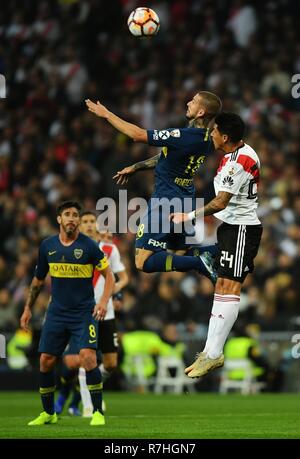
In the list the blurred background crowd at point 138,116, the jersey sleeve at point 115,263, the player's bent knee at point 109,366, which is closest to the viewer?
the player's bent knee at point 109,366

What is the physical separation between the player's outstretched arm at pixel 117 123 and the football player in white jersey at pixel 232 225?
712mm

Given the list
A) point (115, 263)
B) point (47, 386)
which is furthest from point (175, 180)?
point (115, 263)

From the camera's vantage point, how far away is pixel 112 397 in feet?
61.4

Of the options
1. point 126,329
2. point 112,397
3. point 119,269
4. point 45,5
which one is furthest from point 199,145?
point 45,5

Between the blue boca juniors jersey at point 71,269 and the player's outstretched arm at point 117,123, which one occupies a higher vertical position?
the player's outstretched arm at point 117,123

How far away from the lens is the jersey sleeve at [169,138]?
38.6 ft

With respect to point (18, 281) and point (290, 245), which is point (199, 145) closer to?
point (290, 245)

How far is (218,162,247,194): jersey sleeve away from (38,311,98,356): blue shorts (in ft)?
7.34

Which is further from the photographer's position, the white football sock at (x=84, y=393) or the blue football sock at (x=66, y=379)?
the blue football sock at (x=66, y=379)

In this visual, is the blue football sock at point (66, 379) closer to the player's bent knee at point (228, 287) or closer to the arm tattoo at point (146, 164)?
the arm tattoo at point (146, 164)

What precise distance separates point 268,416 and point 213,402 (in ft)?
11.5

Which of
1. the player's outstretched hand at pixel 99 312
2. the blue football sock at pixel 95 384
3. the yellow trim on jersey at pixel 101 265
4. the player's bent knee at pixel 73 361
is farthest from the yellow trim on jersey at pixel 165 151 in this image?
the player's bent knee at pixel 73 361

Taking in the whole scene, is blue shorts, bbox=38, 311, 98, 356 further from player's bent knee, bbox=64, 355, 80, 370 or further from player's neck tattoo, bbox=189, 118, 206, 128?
player's neck tattoo, bbox=189, 118, 206, 128

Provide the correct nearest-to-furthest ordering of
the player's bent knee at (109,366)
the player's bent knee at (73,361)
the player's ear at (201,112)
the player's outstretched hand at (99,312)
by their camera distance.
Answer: the player's ear at (201,112) < the player's outstretched hand at (99,312) < the player's bent knee at (73,361) < the player's bent knee at (109,366)
